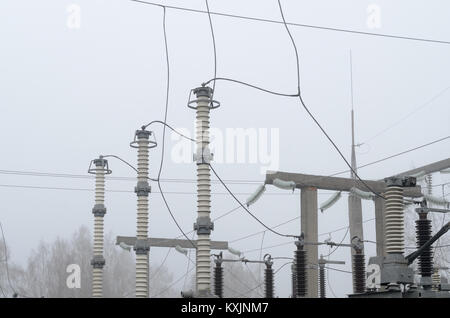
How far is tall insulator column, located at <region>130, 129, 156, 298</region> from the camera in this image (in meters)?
16.8

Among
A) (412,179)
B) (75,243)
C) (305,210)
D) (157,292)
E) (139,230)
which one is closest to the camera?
(412,179)

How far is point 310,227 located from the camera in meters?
18.2

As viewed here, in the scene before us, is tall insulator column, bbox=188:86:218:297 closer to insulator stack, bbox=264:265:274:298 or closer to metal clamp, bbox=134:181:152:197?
metal clamp, bbox=134:181:152:197

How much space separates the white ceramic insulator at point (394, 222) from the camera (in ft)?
33.7

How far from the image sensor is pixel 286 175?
18.6 meters

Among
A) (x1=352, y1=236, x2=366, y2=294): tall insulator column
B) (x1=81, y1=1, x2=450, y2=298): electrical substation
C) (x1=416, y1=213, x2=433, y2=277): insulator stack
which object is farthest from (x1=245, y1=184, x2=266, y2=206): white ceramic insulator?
(x1=416, y1=213, x2=433, y2=277): insulator stack

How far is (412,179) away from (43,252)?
5280cm

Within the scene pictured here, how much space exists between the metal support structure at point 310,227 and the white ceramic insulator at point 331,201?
8.49 feet

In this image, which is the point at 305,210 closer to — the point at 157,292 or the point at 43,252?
the point at 43,252

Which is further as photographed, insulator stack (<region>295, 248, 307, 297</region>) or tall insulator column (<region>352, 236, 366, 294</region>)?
tall insulator column (<region>352, 236, 366, 294</region>)

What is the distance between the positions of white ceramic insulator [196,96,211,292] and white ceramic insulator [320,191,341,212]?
7.80 metres

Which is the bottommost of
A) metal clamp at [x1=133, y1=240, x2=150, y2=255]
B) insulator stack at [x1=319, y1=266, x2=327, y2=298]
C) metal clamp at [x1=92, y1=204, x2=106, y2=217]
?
insulator stack at [x1=319, y1=266, x2=327, y2=298]

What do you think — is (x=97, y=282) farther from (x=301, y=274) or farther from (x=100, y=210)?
(x=301, y=274)
